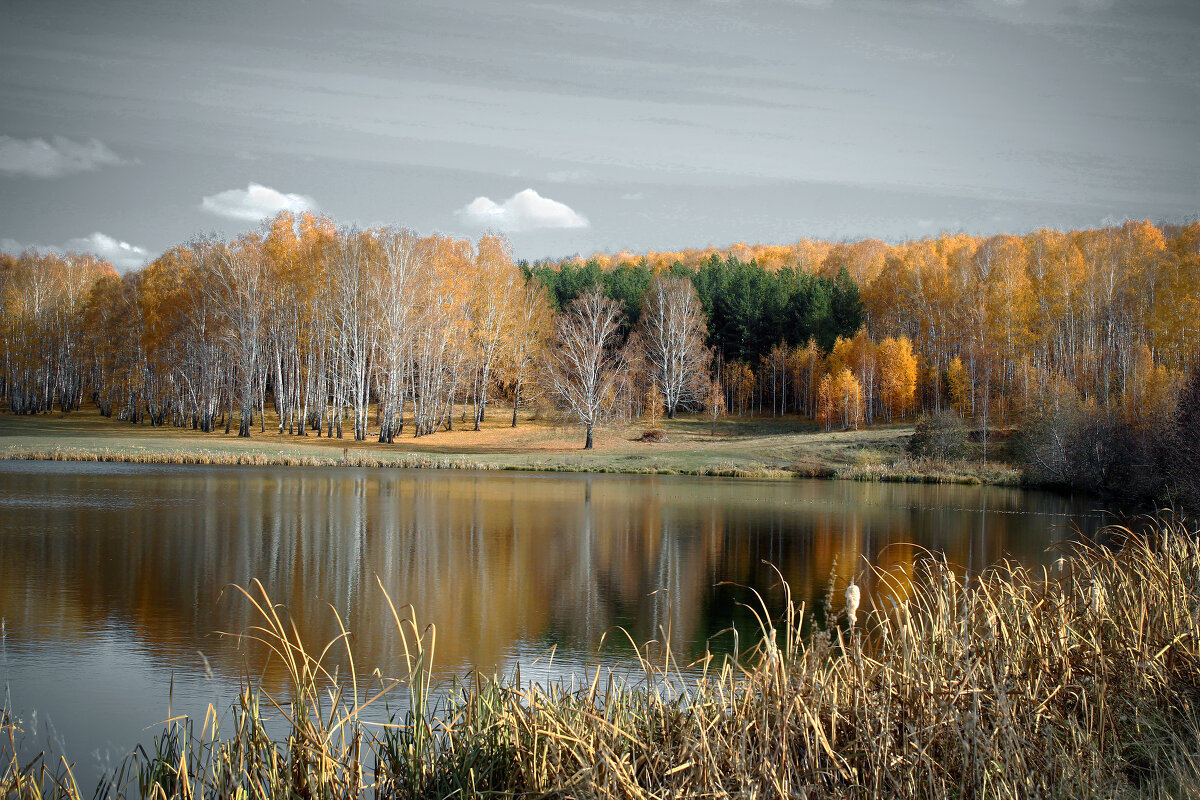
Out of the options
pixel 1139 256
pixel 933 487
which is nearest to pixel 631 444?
pixel 933 487

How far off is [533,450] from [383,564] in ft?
101

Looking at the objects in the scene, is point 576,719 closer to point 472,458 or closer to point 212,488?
point 212,488

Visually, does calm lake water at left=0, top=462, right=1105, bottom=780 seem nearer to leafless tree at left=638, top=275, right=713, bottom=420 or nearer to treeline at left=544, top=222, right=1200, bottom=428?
treeline at left=544, top=222, right=1200, bottom=428

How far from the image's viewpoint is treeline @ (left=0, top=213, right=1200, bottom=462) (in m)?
47.6

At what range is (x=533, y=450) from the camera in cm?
4728

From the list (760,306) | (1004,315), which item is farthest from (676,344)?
(1004,315)

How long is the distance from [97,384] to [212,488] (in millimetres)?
42425

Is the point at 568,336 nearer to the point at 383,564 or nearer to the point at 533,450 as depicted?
the point at 533,450

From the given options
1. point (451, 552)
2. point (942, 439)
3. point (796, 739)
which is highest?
point (796, 739)

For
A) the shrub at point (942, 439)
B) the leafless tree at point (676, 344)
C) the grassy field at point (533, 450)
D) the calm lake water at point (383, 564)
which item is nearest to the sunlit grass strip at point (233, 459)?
the grassy field at point (533, 450)

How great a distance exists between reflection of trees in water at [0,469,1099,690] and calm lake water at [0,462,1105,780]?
0.07m

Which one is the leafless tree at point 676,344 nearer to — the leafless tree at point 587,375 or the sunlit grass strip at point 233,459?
the leafless tree at point 587,375

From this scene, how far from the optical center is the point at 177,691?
8938 mm

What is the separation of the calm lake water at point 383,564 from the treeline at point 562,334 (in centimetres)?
1640
